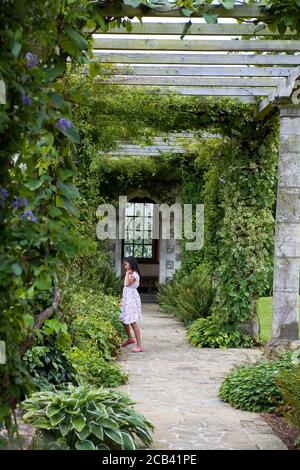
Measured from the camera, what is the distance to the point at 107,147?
458 inches

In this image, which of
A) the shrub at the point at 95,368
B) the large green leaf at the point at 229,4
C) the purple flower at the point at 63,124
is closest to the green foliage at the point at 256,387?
the shrub at the point at 95,368

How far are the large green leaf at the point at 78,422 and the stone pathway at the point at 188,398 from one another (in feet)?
2.36

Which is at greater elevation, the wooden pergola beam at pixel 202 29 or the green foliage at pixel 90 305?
the wooden pergola beam at pixel 202 29

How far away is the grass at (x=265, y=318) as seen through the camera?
12.2m

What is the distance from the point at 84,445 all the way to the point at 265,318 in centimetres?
1046

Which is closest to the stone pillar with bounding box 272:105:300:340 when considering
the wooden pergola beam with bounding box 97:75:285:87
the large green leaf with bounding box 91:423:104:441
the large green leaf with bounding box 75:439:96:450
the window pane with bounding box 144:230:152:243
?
the wooden pergola beam with bounding box 97:75:285:87

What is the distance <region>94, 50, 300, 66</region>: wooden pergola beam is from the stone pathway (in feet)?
10.6

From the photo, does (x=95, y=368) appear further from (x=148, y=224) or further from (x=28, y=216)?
(x=148, y=224)

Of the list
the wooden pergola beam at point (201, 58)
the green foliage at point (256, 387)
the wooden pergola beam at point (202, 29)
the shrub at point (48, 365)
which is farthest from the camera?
the wooden pergola beam at point (201, 58)

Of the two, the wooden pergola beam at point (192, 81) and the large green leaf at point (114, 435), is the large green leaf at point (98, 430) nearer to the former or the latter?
the large green leaf at point (114, 435)

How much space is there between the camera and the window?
20.0 m

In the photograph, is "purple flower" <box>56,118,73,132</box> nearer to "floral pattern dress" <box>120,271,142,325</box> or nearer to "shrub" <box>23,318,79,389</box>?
"shrub" <box>23,318,79,389</box>
